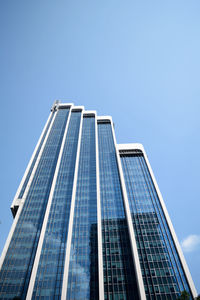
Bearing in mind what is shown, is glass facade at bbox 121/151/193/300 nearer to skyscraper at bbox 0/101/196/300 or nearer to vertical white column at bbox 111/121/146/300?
skyscraper at bbox 0/101/196/300

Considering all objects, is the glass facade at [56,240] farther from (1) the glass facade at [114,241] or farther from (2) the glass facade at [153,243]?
(2) the glass facade at [153,243]

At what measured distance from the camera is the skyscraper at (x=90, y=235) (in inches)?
2014

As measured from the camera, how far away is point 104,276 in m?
54.9

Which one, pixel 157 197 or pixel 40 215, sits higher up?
pixel 157 197

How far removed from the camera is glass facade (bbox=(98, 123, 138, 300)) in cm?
5266

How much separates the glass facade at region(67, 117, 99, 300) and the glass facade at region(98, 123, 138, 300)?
3.65 metres

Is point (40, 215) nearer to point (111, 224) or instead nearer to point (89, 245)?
point (89, 245)

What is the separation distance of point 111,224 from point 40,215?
88.6ft

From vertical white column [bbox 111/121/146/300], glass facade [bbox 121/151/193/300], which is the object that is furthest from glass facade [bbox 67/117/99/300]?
glass facade [bbox 121/151/193/300]

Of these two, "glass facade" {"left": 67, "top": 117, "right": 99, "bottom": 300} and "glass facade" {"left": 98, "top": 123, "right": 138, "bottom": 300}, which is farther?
"glass facade" {"left": 98, "top": 123, "right": 138, "bottom": 300}

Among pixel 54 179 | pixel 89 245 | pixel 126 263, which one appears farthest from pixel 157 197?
pixel 54 179

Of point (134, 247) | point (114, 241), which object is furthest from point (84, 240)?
point (134, 247)

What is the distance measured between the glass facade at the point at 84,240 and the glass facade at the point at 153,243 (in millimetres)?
14919

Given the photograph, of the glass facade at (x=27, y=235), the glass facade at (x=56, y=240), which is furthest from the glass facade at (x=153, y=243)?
the glass facade at (x=27, y=235)
